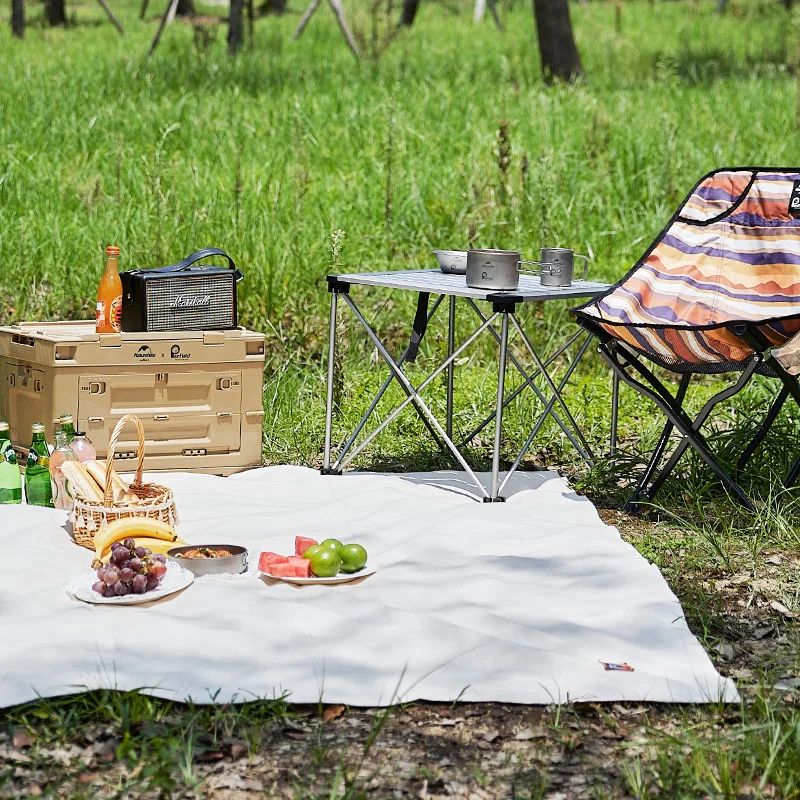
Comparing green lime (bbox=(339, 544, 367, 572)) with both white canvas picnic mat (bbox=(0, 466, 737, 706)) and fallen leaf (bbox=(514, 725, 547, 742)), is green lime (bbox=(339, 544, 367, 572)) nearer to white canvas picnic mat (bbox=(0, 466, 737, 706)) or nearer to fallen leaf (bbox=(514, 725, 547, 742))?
white canvas picnic mat (bbox=(0, 466, 737, 706))

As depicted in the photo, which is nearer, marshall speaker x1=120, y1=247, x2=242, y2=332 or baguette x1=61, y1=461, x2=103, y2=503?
baguette x1=61, y1=461, x2=103, y2=503

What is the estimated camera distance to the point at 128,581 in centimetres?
304

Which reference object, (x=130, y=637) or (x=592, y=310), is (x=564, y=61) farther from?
(x=130, y=637)

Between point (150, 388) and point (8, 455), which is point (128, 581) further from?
A: point (150, 388)

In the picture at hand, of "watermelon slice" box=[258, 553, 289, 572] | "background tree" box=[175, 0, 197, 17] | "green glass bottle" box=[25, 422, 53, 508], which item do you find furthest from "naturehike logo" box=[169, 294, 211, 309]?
"background tree" box=[175, 0, 197, 17]

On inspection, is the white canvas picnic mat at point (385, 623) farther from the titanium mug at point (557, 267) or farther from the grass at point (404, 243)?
the titanium mug at point (557, 267)

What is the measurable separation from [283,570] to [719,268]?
2290 millimetres

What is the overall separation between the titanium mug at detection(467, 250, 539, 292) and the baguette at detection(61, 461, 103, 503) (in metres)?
1.49

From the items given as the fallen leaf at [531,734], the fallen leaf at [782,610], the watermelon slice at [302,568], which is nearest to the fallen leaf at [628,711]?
the fallen leaf at [531,734]

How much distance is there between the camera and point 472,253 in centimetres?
414

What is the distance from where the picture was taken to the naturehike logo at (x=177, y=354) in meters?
4.46

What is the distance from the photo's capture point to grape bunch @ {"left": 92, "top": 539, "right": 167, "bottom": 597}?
3031 millimetres

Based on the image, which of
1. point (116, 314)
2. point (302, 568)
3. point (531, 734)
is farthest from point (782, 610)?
point (116, 314)

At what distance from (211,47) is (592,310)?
7852 millimetres
